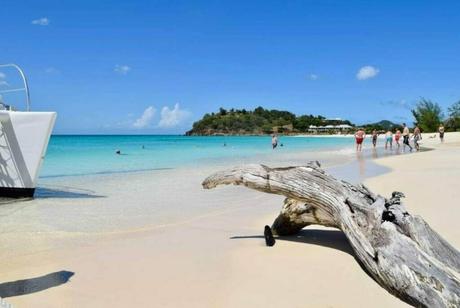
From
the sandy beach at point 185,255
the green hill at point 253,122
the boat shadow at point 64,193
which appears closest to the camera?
the sandy beach at point 185,255

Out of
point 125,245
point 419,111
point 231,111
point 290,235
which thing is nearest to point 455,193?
point 290,235

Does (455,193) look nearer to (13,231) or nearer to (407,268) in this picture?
(407,268)

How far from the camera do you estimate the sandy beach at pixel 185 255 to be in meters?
3.63

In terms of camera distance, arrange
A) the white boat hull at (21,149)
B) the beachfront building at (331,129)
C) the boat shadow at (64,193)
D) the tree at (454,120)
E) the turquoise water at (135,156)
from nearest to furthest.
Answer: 1. the white boat hull at (21,149)
2. the boat shadow at (64,193)
3. the turquoise water at (135,156)
4. the tree at (454,120)
5. the beachfront building at (331,129)

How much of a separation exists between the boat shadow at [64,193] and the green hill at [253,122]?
142 meters

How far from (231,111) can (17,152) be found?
161 metres

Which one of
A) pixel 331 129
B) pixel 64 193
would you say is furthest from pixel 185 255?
pixel 331 129

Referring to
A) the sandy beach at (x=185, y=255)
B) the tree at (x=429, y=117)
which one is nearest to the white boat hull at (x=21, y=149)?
the sandy beach at (x=185, y=255)

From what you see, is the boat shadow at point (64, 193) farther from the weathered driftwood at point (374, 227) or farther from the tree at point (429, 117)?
the tree at point (429, 117)

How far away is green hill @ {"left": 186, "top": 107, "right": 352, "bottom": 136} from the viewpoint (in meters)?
154

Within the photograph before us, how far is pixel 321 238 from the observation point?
5.30 meters

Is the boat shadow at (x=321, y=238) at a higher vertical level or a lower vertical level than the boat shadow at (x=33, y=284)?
higher

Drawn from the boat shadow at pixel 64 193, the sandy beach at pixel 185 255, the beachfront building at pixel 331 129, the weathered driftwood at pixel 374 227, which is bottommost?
the beachfront building at pixel 331 129

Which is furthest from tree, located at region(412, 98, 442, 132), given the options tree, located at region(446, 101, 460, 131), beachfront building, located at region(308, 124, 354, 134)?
beachfront building, located at region(308, 124, 354, 134)
